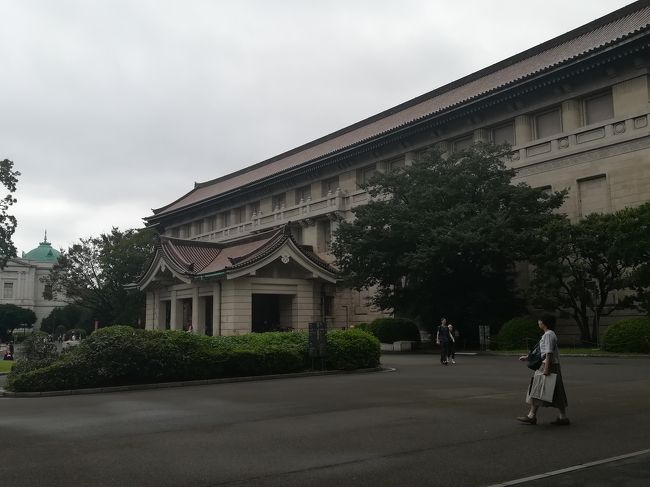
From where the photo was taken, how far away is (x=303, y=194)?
5188 centimetres

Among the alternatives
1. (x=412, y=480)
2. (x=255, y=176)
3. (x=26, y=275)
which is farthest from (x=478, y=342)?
(x=26, y=275)

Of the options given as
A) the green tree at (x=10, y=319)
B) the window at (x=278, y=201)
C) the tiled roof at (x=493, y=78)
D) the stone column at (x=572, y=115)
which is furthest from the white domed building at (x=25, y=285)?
the stone column at (x=572, y=115)

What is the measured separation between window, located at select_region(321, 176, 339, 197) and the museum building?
1616 millimetres

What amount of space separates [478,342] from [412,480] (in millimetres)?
26890

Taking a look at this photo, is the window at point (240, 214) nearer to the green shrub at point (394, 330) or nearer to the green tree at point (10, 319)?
the green shrub at point (394, 330)

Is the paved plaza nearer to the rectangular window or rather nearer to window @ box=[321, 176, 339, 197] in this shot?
the rectangular window

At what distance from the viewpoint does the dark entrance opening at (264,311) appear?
35.8 metres

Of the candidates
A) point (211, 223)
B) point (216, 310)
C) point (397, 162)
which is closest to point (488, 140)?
point (397, 162)

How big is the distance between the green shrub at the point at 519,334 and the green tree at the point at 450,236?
239 cm

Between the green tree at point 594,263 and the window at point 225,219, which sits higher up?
the window at point 225,219

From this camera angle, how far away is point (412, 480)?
627 cm

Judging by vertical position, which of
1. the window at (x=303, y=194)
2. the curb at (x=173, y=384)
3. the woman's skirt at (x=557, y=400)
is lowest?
the curb at (x=173, y=384)

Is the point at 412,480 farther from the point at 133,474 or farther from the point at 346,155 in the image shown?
the point at 346,155

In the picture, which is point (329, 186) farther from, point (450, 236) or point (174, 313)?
point (450, 236)
